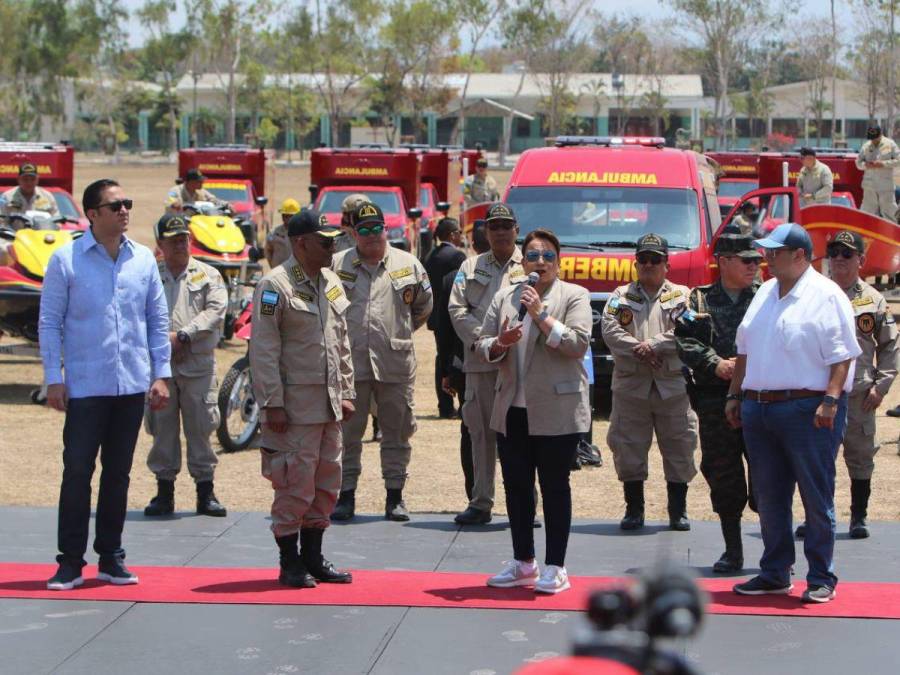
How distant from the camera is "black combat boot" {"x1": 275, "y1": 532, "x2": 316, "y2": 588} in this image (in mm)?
6992

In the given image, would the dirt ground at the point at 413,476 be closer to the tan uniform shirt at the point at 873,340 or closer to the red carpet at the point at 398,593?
Answer: the tan uniform shirt at the point at 873,340

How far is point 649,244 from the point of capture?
27.9 ft

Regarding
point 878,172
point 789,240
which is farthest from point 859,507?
point 878,172

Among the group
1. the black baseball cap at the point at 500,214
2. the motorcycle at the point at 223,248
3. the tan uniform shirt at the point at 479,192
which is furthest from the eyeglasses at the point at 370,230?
the tan uniform shirt at the point at 479,192

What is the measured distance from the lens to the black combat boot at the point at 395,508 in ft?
28.7

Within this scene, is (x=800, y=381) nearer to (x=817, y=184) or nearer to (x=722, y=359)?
(x=722, y=359)

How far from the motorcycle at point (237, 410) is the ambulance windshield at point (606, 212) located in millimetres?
2818

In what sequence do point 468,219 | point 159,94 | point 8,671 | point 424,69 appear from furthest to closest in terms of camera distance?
point 159,94 → point 424,69 → point 468,219 → point 8,671

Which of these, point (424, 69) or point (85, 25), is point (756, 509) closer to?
point (424, 69)

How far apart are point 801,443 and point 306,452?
88.1 inches

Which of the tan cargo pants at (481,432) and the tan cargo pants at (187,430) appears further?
the tan cargo pants at (187,430)

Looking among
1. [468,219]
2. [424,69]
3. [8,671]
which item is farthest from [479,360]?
[424,69]

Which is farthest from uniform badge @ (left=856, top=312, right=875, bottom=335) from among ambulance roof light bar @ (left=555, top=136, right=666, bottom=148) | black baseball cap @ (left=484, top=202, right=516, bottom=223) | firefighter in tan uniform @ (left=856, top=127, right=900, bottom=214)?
firefighter in tan uniform @ (left=856, top=127, right=900, bottom=214)

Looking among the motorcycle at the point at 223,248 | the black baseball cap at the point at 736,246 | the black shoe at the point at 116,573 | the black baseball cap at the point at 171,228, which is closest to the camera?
the black shoe at the point at 116,573
